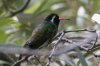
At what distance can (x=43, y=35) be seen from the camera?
1.60 m

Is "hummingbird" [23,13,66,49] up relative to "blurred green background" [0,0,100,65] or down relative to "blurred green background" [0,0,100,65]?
up

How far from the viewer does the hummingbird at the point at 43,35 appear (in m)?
1.53

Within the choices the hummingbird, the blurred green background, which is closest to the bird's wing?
the hummingbird

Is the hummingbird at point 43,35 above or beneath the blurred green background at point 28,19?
above

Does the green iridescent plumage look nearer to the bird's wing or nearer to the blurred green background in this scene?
the bird's wing

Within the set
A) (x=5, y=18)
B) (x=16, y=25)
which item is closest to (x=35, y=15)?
(x=16, y=25)

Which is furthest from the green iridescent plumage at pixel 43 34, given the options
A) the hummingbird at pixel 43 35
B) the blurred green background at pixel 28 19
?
the blurred green background at pixel 28 19

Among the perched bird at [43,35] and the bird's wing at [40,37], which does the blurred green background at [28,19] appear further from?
the bird's wing at [40,37]

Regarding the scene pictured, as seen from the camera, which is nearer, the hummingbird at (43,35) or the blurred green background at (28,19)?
the hummingbird at (43,35)

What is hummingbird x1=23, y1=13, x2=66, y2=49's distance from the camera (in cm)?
153

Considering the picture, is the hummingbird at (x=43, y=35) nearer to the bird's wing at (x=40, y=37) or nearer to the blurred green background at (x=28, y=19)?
the bird's wing at (x=40, y=37)

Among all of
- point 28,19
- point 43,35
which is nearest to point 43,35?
point 43,35

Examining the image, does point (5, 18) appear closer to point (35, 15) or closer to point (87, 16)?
point (35, 15)

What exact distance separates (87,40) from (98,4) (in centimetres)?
119
